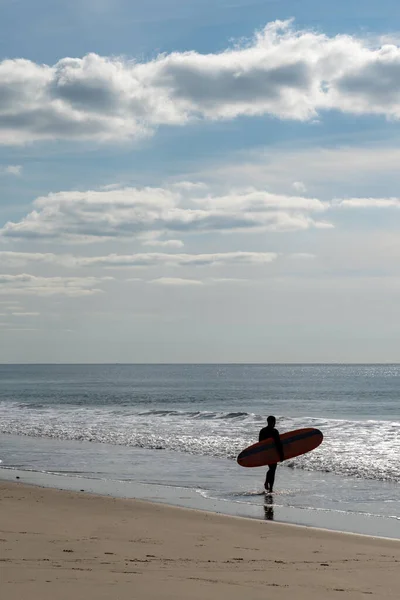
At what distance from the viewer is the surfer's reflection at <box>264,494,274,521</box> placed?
12784mm

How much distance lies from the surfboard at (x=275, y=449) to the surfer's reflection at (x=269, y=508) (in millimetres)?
1349

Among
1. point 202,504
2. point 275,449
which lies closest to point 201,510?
point 202,504

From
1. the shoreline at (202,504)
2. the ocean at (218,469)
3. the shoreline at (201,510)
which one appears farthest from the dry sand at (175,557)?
the ocean at (218,469)

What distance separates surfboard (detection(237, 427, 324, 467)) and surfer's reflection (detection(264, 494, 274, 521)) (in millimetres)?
1349

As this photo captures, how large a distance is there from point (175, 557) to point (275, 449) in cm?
786

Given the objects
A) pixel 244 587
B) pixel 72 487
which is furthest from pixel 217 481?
pixel 244 587

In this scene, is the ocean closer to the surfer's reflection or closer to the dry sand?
the surfer's reflection

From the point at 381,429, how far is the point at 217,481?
16.5 meters

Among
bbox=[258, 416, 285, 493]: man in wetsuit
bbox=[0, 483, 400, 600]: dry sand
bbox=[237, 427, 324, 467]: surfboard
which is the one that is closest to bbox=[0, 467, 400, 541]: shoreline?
bbox=[0, 483, 400, 600]: dry sand

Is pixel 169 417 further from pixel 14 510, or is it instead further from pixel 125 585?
pixel 125 585

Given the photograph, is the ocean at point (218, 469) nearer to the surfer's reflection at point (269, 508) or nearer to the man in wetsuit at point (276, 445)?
the surfer's reflection at point (269, 508)

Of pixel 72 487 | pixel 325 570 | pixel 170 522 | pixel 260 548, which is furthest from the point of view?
pixel 72 487

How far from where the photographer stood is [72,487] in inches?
624

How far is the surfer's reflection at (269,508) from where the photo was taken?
12.8m
